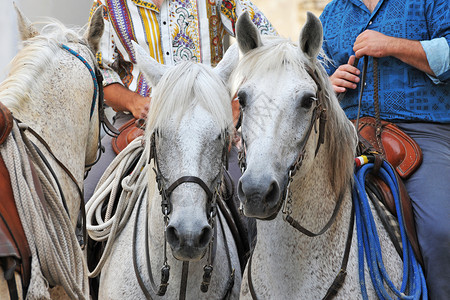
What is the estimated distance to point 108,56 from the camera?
12.3 ft

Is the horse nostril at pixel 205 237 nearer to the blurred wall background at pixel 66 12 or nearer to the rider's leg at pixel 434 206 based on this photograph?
the rider's leg at pixel 434 206

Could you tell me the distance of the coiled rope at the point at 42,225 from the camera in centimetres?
202

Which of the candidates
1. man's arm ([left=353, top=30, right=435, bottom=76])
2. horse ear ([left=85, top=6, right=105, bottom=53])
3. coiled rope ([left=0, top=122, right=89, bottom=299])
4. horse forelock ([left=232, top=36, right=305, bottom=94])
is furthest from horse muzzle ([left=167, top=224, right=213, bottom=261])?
man's arm ([left=353, top=30, right=435, bottom=76])

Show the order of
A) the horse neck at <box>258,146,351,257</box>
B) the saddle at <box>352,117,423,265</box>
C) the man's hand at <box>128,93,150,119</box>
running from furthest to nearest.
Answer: the man's hand at <box>128,93,150,119</box>
the saddle at <box>352,117,423,265</box>
the horse neck at <box>258,146,351,257</box>

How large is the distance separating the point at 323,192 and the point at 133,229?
102 cm

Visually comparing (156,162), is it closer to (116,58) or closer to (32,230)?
(32,230)

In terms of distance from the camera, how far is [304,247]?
2375mm

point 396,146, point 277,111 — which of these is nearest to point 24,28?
point 277,111

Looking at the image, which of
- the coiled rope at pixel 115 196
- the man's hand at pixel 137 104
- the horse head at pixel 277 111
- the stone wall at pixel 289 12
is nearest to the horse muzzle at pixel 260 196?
the horse head at pixel 277 111

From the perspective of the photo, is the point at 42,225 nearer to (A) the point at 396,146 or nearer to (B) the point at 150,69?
(B) the point at 150,69

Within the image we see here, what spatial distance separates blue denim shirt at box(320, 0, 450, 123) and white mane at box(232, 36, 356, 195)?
23.3 inches

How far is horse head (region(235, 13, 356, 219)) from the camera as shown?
2068 mm

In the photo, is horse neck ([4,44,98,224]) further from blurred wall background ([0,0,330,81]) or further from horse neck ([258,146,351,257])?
blurred wall background ([0,0,330,81])

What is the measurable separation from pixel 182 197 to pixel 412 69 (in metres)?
1.45
